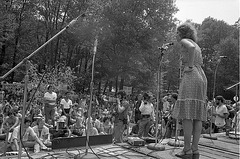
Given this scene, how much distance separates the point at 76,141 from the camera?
13.7ft

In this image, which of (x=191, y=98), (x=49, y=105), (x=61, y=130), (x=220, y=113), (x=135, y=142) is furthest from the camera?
(x=49, y=105)

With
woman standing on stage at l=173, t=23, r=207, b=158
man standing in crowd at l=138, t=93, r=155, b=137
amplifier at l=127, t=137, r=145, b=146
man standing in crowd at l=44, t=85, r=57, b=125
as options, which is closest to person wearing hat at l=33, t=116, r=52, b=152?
man standing in crowd at l=44, t=85, r=57, b=125

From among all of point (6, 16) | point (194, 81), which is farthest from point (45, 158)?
point (6, 16)

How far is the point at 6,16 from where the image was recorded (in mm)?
19891

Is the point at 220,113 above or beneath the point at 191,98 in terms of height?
beneath

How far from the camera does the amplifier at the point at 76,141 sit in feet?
13.2

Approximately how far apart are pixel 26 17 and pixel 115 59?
32.3 feet

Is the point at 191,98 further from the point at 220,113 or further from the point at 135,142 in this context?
the point at 220,113

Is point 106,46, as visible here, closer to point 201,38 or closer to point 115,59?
point 115,59

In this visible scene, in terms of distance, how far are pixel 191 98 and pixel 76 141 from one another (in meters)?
2.14

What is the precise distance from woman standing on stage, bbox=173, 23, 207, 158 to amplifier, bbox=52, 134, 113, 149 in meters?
1.60

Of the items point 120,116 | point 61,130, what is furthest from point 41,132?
point 120,116

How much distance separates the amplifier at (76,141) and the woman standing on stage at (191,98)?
5.26 ft

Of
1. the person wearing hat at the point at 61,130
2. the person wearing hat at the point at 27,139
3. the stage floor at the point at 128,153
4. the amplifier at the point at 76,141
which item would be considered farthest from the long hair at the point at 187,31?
the person wearing hat at the point at 61,130
